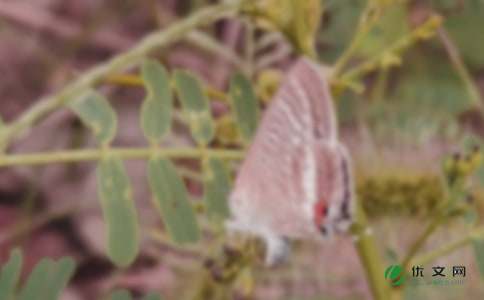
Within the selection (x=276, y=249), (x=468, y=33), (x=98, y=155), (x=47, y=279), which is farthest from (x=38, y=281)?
(x=468, y=33)

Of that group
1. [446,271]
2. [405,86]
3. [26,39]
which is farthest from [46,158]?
[26,39]

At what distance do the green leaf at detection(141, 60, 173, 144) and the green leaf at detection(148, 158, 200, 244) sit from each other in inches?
1.5

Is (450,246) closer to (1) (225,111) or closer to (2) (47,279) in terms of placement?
(2) (47,279)

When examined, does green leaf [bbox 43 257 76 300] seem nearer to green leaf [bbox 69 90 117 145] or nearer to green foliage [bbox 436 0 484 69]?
green leaf [bbox 69 90 117 145]

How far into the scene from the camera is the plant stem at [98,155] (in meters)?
0.90

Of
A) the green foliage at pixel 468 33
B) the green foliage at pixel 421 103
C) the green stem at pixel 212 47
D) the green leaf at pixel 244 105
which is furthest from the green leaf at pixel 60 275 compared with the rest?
the green foliage at pixel 468 33

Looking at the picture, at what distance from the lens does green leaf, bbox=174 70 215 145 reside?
40.1 inches

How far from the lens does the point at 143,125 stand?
1.00 metres

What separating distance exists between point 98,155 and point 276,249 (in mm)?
198

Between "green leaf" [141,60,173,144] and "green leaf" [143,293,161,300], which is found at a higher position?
"green leaf" [141,60,173,144]

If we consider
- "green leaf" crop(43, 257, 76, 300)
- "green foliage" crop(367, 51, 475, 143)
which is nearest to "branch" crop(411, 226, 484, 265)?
"green leaf" crop(43, 257, 76, 300)

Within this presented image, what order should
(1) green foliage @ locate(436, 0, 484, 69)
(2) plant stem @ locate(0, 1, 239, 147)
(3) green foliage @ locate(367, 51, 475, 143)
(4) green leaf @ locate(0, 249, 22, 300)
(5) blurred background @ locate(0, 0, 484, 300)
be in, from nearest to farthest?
1. (4) green leaf @ locate(0, 249, 22, 300)
2. (2) plant stem @ locate(0, 1, 239, 147)
3. (5) blurred background @ locate(0, 0, 484, 300)
4. (3) green foliage @ locate(367, 51, 475, 143)
5. (1) green foliage @ locate(436, 0, 484, 69)

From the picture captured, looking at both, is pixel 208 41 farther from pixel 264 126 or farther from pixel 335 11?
pixel 264 126

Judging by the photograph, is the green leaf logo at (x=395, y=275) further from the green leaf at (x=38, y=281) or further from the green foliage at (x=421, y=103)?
the green foliage at (x=421, y=103)
